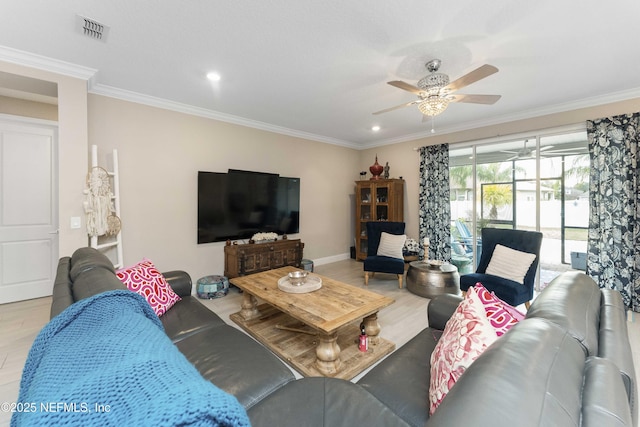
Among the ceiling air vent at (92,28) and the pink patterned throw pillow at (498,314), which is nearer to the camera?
the pink patterned throw pillow at (498,314)

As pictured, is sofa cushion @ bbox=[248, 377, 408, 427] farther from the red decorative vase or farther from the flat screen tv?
the red decorative vase

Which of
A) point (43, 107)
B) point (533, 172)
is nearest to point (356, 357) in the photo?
point (533, 172)

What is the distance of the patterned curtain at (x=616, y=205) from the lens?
9.93 feet

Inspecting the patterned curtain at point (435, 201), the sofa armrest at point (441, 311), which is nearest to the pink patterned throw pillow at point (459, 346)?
the sofa armrest at point (441, 311)

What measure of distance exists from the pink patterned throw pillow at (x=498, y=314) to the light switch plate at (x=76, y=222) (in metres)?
3.46

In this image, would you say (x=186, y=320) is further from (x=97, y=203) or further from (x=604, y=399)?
(x=604, y=399)

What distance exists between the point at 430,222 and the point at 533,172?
164cm

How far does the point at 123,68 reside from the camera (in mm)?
2547

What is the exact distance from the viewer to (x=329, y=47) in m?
2.19

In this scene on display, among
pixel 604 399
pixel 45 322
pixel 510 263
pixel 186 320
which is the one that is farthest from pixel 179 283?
pixel 510 263

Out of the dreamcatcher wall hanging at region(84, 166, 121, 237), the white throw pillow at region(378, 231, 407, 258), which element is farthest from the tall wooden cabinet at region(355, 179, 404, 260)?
the dreamcatcher wall hanging at region(84, 166, 121, 237)

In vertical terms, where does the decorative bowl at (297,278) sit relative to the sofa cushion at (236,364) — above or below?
above

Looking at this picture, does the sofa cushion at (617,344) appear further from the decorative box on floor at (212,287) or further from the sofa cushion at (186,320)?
the decorative box on floor at (212,287)

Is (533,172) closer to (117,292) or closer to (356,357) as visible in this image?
(356,357)
